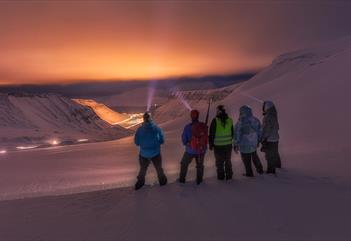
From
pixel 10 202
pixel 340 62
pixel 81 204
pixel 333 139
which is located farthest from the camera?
pixel 340 62

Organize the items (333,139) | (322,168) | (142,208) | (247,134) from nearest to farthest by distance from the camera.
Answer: (142,208) → (247,134) → (322,168) → (333,139)

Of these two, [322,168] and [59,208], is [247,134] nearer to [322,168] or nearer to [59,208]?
[322,168]

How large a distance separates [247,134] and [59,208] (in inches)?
204

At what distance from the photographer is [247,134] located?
36.6ft

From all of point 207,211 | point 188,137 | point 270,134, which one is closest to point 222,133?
point 188,137

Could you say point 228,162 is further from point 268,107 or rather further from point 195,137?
point 268,107

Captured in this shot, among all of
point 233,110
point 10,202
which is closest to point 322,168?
point 10,202

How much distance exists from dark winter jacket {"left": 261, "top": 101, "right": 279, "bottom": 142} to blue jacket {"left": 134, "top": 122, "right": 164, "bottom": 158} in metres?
3.36

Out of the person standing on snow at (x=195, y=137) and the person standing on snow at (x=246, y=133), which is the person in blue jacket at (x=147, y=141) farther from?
the person standing on snow at (x=246, y=133)

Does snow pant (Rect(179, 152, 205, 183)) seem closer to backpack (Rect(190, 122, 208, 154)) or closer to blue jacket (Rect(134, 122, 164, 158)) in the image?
backpack (Rect(190, 122, 208, 154))

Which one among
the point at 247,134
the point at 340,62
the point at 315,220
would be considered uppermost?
the point at 340,62

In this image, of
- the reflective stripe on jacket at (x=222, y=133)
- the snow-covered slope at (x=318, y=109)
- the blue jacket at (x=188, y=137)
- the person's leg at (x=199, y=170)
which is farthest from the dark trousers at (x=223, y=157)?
the snow-covered slope at (x=318, y=109)

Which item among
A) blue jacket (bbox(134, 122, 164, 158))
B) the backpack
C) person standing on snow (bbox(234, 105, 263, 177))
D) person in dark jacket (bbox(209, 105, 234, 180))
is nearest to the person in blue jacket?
blue jacket (bbox(134, 122, 164, 158))

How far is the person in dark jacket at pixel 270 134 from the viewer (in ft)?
38.6
